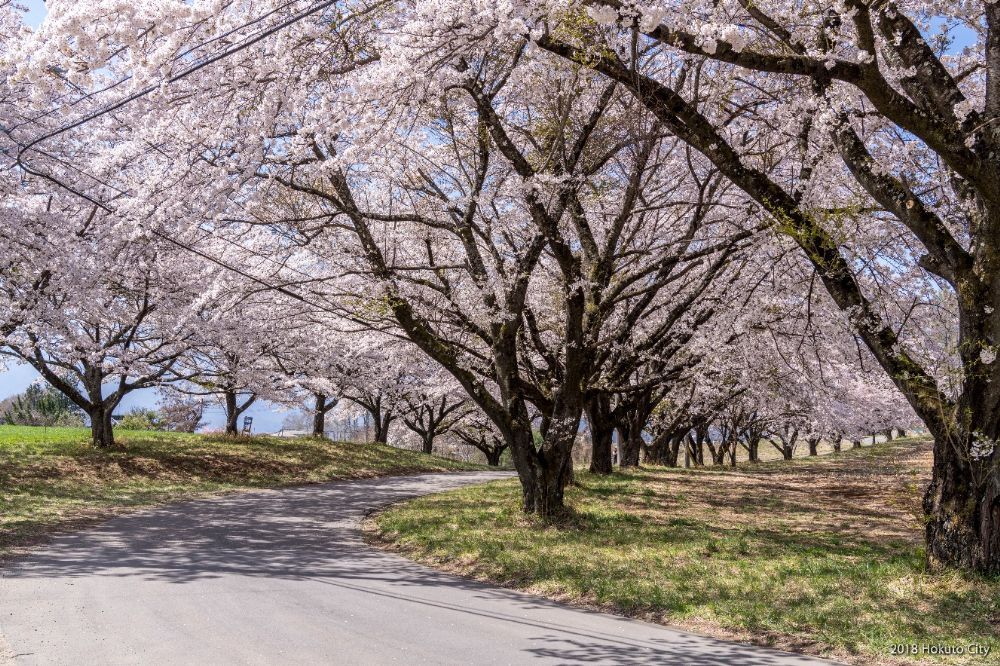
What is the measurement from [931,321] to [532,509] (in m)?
8.47

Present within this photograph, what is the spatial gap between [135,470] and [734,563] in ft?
50.5

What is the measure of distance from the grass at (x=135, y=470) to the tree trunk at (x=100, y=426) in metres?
0.28

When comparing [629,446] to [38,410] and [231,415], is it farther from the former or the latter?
[38,410]

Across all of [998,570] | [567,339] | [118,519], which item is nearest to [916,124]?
[998,570]

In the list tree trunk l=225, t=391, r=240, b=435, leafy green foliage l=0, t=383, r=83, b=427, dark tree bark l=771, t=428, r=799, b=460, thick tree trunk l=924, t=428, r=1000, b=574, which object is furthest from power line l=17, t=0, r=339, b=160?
dark tree bark l=771, t=428, r=799, b=460

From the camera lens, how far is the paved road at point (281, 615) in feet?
16.6

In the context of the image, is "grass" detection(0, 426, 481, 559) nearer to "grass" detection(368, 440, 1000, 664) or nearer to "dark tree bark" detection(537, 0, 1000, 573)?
"grass" detection(368, 440, 1000, 664)

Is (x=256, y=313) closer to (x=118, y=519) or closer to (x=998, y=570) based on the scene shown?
(x=118, y=519)

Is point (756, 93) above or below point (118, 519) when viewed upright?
above

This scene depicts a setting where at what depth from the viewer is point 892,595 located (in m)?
6.59

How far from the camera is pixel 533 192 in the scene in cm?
1040

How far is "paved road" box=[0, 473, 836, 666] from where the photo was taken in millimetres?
5055

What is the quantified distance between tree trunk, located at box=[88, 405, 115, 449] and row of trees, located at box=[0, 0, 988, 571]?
5.2 inches

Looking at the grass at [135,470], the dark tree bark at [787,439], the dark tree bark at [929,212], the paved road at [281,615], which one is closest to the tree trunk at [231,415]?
the grass at [135,470]
